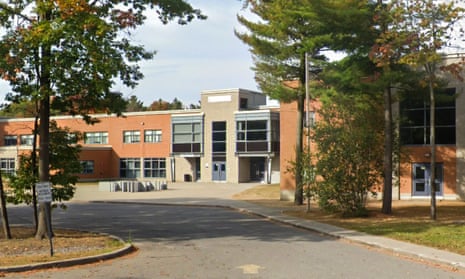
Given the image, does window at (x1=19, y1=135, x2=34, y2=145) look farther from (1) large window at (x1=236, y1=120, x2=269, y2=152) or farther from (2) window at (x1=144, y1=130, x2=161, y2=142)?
(1) large window at (x1=236, y1=120, x2=269, y2=152)

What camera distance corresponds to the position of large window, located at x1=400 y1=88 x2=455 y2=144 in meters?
32.8

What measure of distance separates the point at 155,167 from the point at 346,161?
1627 inches

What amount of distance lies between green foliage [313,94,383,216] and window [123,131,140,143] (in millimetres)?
42210

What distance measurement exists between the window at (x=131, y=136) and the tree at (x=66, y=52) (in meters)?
48.3

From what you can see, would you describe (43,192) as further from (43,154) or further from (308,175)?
(308,175)

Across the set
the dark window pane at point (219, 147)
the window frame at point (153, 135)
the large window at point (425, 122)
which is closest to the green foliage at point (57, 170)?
the large window at point (425, 122)

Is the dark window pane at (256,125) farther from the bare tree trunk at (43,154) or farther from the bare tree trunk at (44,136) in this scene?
the bare tree trunk at (43,154)

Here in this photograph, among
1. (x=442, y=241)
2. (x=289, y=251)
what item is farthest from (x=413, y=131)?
(x=289, y=251)

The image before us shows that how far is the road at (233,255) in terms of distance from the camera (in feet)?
37.0

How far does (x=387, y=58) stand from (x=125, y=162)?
1878 inches

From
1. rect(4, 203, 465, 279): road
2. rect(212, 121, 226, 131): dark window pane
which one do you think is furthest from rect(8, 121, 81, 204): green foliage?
rect(212, 121, 226, 131): dark window pane

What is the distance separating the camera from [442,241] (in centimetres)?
1580

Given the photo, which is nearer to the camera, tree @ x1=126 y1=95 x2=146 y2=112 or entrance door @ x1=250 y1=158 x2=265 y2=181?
entrance door @ x1=250 y1=158 x2=265 y2=181

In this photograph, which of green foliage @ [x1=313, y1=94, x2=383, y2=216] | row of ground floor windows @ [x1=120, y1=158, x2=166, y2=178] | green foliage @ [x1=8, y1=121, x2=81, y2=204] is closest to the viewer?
green foliage @ [x1=8, y1=121, x2=81, y2=204]
